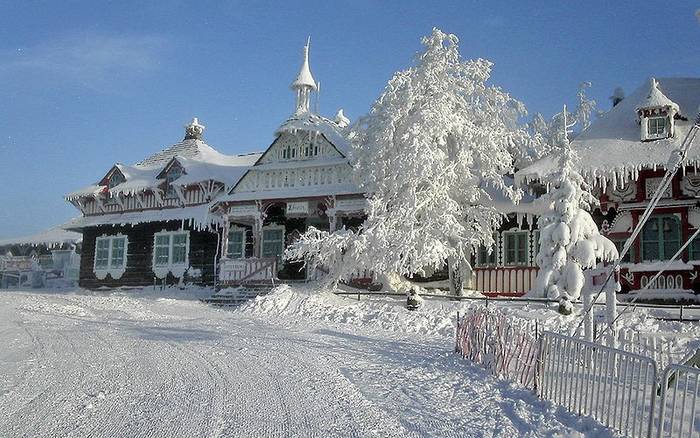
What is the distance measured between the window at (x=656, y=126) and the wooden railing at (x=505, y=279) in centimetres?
570

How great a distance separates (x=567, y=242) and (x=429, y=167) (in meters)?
4.59

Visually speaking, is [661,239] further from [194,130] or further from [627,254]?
[194,130]

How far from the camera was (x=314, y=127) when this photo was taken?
2586 centimetres

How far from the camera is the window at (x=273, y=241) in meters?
29.0

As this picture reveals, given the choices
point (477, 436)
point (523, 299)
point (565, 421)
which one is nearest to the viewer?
point (477, 436)

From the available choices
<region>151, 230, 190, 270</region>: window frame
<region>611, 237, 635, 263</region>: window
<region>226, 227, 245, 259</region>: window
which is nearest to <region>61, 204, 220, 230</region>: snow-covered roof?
<region>151, 230, 190, 270</region>: window frame

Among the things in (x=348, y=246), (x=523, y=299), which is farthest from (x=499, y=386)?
(x=348, y=246)

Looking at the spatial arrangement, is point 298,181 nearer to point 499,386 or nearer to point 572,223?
point 572,223

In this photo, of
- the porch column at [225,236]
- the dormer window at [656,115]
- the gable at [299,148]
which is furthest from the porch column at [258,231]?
the dormer window at [656,115]

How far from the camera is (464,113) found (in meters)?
22.0

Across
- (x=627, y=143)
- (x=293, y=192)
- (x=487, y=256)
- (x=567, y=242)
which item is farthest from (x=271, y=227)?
(x=627, y=143)

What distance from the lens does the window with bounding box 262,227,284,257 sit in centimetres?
2895

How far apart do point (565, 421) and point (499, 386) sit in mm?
1923

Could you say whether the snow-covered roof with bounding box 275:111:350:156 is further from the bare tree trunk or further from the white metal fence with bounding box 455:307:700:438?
the white metal fence with bounding box 455:307:700:438
